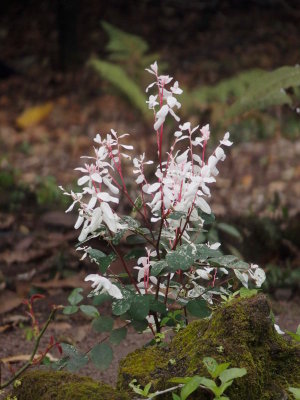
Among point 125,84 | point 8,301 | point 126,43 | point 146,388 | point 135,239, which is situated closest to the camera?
point 146,388

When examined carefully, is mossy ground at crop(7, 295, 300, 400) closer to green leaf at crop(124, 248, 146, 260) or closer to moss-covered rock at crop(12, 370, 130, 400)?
moss-covered rock at crop(12, 370, 130, 400)

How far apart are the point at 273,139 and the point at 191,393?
18.5ft

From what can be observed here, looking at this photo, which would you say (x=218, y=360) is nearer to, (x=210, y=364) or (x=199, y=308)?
(x=210, y=364)

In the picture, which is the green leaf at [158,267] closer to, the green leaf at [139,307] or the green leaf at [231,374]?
the green leaf at [139,307]

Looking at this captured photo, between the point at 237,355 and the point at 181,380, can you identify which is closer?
the point at 181,380

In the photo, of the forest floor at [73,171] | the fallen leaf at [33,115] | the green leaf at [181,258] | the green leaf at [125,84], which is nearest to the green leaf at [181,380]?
the green leaf at [181,258]

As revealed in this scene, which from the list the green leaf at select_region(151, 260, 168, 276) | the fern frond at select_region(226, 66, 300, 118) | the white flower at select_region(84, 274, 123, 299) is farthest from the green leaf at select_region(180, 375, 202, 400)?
the fern frond at select_region(226, 66, 300, 118)

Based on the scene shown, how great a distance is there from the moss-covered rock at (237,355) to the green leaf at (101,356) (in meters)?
0.07

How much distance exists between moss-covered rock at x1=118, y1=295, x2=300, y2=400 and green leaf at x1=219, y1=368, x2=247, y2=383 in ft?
0.38

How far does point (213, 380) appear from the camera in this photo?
2.06 m

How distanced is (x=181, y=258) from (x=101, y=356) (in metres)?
0.41

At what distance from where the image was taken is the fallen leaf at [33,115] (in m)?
8.37

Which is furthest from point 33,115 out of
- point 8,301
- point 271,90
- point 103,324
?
point 103,324

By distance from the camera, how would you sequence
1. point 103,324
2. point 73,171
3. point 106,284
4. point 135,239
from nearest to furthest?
1. point 106,284
2. point 103,324
3. point 135,239
4. point 73,171
